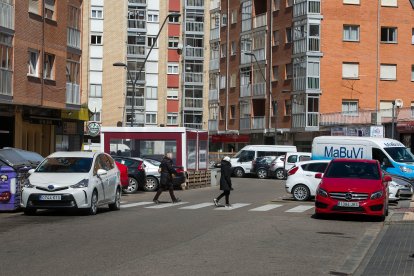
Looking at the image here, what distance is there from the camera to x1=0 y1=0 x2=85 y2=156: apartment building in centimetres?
3431

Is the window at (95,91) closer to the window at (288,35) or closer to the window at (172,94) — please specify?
the window at (172,94)

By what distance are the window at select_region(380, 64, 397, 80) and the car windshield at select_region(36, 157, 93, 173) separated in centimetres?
4506

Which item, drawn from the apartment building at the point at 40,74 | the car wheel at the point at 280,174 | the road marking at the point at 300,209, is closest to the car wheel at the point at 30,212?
the road marking at the point at 300,209

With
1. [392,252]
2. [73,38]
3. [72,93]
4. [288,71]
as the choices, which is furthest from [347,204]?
[288,71]

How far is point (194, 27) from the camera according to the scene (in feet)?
279

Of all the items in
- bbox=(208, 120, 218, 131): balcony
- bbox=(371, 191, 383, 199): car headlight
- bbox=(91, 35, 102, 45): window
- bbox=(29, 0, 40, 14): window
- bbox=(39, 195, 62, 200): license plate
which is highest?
bbox=(91, 35, 102, 45): window

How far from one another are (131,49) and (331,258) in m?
71.4

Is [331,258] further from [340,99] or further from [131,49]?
[131,49]

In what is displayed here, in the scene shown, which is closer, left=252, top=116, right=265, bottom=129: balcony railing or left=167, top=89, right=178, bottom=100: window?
left=252, top=116, right=265, bottom=129: balcony railing

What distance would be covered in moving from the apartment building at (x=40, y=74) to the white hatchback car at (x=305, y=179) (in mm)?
12205

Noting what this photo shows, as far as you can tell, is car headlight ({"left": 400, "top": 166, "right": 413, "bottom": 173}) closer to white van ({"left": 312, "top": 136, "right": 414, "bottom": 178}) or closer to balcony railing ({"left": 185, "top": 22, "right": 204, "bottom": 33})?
white van ({"left": 312, "top": 136, "right": 414, "bottom": 178})

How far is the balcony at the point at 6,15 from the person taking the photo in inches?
1312

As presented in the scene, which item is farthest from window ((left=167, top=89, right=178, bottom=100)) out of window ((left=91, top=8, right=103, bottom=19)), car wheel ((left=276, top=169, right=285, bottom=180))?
car wheel ((left=276, top=169, right=285, bottom=180))

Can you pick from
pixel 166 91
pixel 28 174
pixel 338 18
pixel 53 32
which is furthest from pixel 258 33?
pixel 28 174
